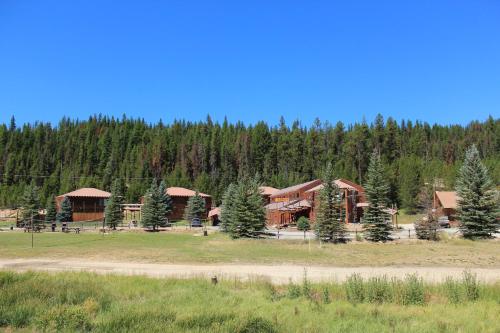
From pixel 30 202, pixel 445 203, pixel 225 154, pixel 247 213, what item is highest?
pixel 225 154

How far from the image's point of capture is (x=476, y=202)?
42125mm

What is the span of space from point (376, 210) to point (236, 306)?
3063 cm

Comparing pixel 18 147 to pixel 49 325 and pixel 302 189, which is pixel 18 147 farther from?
pixel 49 325

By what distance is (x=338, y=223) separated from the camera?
124ft

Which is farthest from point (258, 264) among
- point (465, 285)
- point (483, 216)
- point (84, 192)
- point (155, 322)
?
point (84, 192)

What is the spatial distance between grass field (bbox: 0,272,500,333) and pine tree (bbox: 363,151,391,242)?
24.8 meters

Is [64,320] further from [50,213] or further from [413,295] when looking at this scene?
[50,213]

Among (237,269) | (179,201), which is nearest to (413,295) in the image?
(237,269)

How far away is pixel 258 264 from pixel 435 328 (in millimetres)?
15432

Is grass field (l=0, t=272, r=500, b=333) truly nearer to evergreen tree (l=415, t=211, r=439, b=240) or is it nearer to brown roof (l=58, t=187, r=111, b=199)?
evergreen tree (l=415, t=211, r=439, b=240)

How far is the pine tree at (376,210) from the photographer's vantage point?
39281 millimetres

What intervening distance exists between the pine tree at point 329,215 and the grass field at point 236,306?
2259cm

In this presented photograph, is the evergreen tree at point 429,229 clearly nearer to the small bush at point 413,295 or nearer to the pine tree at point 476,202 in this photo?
the pine tree at point 476,202

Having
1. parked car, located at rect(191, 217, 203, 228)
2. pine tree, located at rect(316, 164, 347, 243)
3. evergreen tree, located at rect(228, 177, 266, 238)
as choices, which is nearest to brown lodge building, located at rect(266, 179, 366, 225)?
parked car, located at rect(191, 217, 203, 228)
